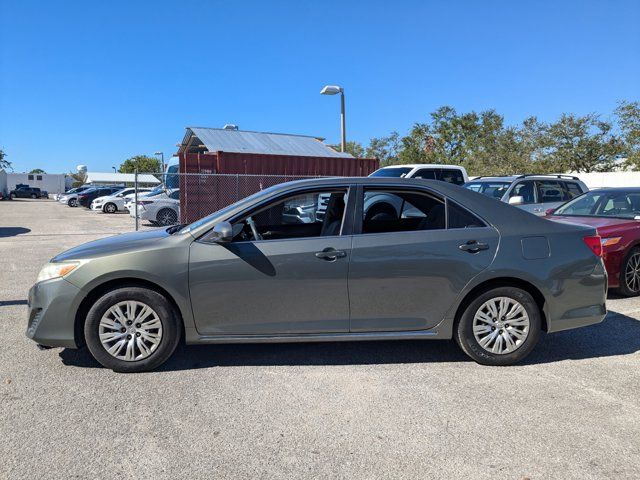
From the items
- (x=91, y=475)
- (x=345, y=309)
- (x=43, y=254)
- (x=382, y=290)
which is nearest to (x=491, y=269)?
(x=382, y=290)

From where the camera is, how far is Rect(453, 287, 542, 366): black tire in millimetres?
4184

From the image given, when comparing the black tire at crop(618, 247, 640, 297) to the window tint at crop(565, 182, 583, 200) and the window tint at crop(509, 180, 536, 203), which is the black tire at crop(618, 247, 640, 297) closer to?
the window tint at crop(509, 180, 536, 203)

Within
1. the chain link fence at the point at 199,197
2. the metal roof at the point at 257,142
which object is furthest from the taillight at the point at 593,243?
the metal roof at the point at 257,142

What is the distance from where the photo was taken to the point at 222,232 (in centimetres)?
388

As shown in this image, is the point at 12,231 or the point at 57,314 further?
the point at 12,231

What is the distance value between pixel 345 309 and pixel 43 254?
9096mm

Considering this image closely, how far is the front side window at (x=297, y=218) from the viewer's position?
167 inches

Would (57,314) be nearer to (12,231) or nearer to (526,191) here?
(526,191)

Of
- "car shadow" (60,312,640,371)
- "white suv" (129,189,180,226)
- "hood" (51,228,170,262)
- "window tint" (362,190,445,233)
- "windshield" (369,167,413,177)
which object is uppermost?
"windshield" (369,167,413,177)

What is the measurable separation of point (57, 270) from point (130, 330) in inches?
30.6

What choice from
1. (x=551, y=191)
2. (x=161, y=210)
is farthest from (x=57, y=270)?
(x=161, y=210)

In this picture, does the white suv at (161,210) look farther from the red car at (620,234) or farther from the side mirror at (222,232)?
the side mirror at (222,232)

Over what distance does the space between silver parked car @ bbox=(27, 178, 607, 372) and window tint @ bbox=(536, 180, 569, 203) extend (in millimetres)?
6936

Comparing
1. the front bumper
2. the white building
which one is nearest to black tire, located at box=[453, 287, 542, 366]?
the front bumper
